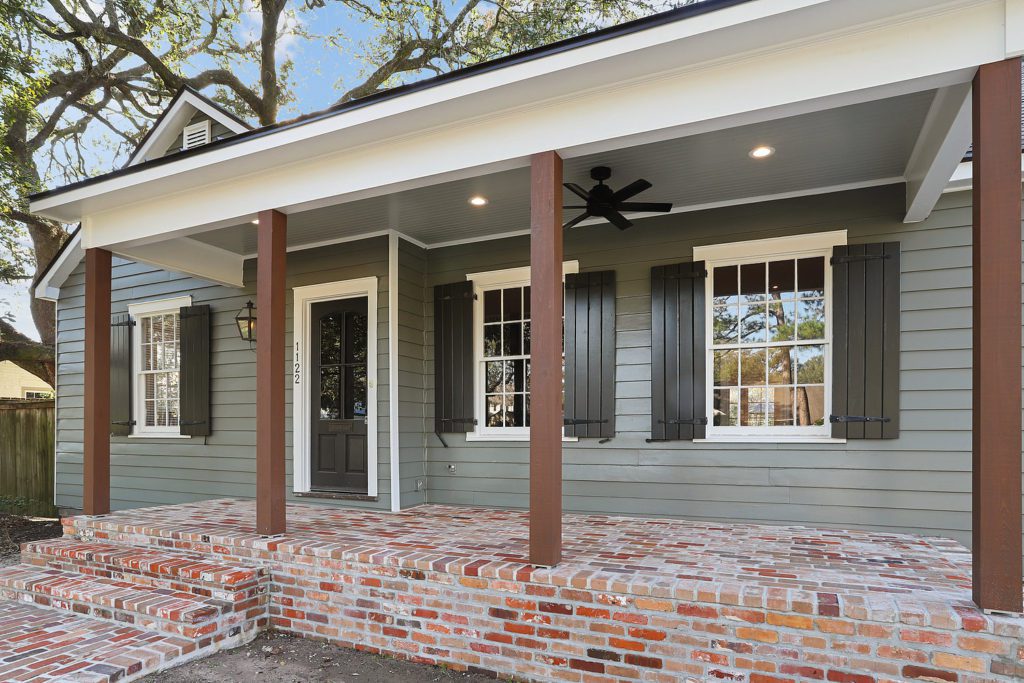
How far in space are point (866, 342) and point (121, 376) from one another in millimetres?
7477

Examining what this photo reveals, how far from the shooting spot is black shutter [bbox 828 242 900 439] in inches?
160

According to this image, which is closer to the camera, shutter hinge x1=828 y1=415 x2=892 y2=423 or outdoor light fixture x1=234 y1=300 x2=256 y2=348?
shutter hinge x1=828 y1=415 x2=892 y2=423

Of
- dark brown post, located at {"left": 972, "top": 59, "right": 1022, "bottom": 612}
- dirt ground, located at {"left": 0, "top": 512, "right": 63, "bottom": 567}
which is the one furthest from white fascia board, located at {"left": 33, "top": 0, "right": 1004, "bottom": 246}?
dirt ground, located at {"left": 0, "top": 512, "right": 63, "bottom": 567}

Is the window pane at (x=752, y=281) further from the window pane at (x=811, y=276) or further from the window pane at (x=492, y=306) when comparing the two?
the window pane at (x=492, y=306)

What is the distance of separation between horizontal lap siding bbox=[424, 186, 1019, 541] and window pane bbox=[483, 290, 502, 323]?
286 mm

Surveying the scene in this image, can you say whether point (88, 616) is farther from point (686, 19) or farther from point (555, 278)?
point (686, 19)

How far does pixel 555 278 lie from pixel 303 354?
11.8ft

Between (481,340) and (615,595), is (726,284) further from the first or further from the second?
(615,595)

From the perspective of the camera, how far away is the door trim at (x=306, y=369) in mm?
5344

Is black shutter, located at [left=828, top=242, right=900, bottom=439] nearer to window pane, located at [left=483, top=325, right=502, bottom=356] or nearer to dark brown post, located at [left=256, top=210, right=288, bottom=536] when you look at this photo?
window pane, located at [left=483, top=325, right=502, bottom=356]

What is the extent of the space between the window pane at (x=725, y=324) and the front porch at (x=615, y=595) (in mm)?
1388

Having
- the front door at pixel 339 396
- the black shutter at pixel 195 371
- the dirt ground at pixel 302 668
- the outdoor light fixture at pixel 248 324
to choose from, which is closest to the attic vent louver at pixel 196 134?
the black shutter at pixel 195 371

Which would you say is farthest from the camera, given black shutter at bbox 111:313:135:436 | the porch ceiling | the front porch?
black shutter at bbox 111:313:135:436

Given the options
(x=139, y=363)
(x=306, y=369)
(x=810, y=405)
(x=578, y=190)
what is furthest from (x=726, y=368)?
(x=139, y=363)
